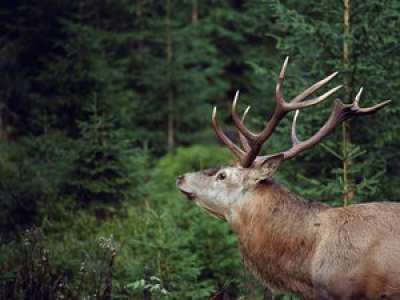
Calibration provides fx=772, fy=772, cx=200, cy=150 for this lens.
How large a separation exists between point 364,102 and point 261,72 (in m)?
1.33

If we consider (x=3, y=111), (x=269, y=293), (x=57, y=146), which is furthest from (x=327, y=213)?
(x=3, y=111)

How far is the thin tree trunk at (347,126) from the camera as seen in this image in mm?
8984

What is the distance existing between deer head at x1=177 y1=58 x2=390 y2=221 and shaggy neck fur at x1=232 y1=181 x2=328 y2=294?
4.8 inches

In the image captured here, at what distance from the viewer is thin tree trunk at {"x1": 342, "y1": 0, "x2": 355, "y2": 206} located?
898 centimetres

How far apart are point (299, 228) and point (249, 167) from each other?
84 cm

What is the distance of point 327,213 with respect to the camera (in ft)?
22.9

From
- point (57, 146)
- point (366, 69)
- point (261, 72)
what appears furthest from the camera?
point (57, 146)

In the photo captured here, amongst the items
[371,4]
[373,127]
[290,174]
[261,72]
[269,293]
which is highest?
[371,4]

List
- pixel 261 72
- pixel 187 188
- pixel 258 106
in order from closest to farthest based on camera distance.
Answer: pixel 187 188 → pixel 261 72 → pixel 258 106

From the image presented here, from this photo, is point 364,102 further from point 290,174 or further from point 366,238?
point 366,238

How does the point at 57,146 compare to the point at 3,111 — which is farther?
the point at 3,111

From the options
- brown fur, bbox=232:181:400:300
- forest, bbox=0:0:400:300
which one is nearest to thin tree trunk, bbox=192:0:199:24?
forest, bbox=0:0:400:300

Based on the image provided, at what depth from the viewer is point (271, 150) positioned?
9.95 meters

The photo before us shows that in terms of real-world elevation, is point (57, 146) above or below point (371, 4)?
below
